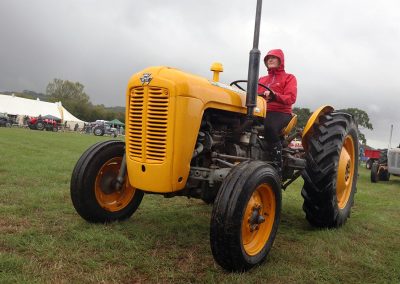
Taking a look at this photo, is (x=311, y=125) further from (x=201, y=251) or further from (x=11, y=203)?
(x=11, y=203)

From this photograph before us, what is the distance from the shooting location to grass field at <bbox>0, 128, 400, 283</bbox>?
9.93ft

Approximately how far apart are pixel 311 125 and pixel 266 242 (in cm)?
170

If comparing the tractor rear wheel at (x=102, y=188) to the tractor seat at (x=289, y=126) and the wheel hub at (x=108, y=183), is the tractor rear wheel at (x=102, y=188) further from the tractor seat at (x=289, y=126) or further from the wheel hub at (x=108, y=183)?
the tractor seat at (x=289, y=126)

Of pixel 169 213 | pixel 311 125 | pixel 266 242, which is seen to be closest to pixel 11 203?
pixel 169 213

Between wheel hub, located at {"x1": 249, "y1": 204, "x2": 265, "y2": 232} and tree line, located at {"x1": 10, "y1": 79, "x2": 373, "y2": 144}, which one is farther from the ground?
tree line, located at {"x1": 10, "y1": 79, "x2": 373, "y2": 144}

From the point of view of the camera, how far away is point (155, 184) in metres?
3.49

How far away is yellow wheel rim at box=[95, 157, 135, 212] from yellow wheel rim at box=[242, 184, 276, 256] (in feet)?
4.94

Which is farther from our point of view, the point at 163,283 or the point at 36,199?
the point at 36,199

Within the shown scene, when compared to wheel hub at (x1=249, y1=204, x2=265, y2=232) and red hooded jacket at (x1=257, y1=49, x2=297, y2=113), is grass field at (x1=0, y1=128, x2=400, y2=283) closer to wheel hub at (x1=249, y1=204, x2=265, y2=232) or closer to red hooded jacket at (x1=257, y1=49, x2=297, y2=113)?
wheel hub at (x1=249, y1=204, x2=265, y2=232)

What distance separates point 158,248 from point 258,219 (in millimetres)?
928

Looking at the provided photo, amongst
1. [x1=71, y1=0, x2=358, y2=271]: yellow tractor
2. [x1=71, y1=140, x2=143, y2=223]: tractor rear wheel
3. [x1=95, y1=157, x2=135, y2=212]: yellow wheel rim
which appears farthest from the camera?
[x1=95, y1=157, x2=135, y2=212]: yellow wheel rim

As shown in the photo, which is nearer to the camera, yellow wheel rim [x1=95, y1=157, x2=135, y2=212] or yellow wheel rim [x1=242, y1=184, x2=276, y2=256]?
yellow wheel rim [x1=242, y1=184, x2=276, y2=256]

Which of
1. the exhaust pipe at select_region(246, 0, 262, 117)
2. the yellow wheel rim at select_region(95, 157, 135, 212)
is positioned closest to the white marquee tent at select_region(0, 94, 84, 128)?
the yellow wheel rim at select_region(95, 157, 135, 212)

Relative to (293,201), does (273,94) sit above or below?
above
